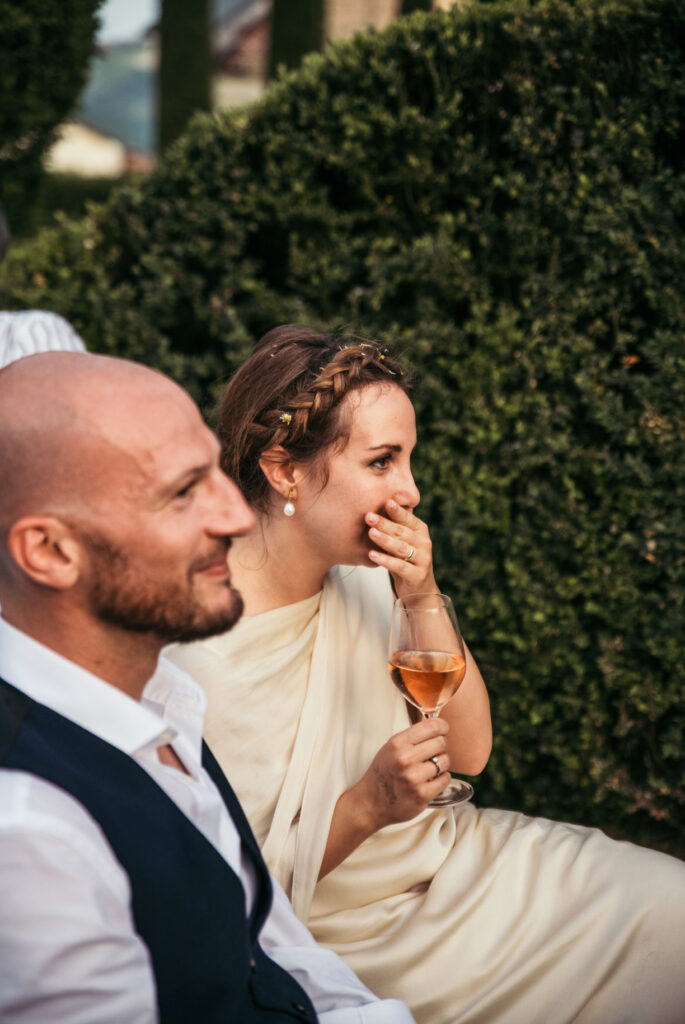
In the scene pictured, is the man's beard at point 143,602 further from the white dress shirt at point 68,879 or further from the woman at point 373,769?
the woman at point 373,769

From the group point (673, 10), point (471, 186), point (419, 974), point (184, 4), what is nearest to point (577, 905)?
point (419, 974)

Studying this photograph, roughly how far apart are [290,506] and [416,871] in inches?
43.7

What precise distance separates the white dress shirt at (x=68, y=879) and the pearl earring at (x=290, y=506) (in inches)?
44.8

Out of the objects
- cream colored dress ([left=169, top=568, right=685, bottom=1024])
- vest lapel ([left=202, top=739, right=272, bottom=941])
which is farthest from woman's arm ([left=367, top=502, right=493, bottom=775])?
vest lapel ([left=202, top=739, right=272, bottom=941])

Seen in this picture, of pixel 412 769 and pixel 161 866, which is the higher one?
pixel 161 866

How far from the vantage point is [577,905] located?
243cm

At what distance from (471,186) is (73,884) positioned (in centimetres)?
351

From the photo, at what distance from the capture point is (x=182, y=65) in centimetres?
1471

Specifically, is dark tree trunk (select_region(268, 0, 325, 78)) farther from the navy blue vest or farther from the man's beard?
the navy blue vest

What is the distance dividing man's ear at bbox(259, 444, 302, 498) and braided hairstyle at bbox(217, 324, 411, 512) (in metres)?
0.02

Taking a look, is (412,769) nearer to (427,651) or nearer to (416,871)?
(427,651)

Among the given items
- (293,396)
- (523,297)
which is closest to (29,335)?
(293,396)

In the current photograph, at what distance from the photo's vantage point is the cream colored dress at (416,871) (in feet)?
7.54

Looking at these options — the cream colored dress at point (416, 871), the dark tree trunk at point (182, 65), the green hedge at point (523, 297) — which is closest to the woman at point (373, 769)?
the cream colored dress at point (416, 871)
